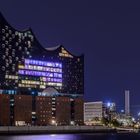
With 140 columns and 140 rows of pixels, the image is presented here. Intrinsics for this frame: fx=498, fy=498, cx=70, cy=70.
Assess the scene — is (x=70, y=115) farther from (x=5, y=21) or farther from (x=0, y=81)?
(x=5, y=21)

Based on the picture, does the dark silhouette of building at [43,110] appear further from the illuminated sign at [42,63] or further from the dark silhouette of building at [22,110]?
the illuminated sign at [42,63]

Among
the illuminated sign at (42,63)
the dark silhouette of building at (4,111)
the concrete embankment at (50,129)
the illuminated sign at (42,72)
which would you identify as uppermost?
the illuminated sign at (42,63)

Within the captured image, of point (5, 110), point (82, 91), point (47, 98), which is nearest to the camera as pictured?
point (5, 110)

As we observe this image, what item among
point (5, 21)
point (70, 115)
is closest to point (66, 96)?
point (70, 115)

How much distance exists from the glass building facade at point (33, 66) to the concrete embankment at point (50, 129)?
1462 cm

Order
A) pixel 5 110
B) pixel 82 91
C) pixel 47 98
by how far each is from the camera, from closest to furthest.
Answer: pixel 5 110
pixel 47 98
pixel 82 91

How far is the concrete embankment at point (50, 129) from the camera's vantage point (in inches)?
5438

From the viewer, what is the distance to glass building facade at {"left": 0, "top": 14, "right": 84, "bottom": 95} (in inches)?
6014

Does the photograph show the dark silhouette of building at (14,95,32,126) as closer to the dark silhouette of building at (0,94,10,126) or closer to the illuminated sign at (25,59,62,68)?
the dark silhouette of building at (0,94,10,126)

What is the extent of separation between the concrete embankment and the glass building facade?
14.6 metres

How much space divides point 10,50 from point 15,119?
70.7ft

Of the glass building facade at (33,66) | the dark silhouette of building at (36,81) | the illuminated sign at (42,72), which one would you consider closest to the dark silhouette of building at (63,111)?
the dark silhouette of building at (36,81)

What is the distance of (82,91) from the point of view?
173m

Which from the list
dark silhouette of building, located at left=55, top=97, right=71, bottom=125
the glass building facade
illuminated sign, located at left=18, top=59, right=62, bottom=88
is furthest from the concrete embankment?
illuminated sign, located at left=18, top=59, right=62, bottom=88
